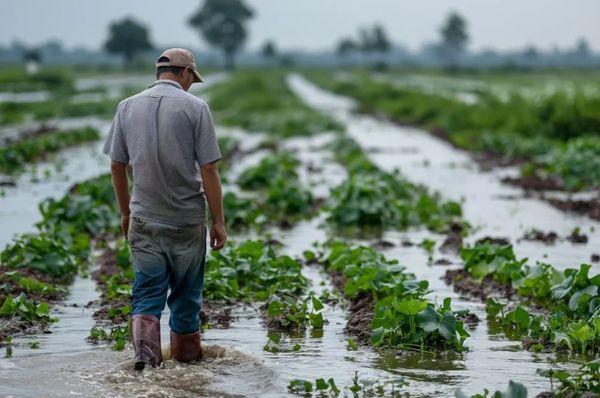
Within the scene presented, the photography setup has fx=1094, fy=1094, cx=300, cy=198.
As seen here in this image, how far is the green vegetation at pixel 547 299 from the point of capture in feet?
26.4

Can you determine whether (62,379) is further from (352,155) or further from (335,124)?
(335,124)

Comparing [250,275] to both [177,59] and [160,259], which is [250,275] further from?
[177,59]

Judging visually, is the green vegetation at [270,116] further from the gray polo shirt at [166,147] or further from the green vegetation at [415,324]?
the gray polo shirt at [166,147]

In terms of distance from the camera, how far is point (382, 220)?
15617mm

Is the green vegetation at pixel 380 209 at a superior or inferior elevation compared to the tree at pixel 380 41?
inferior

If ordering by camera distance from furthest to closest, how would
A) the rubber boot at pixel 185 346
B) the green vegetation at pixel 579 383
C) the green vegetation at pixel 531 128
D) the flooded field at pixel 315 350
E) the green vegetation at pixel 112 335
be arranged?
the green vegetation at pixel 531 128 < the green vegetation at pixel 112 335 < the rubber boot at pixel 185 346 < the flooded field at pixel 315 350 < the green vegetation at pixel 579 383

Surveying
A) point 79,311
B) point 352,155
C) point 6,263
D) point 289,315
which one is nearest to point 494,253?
point 289,315

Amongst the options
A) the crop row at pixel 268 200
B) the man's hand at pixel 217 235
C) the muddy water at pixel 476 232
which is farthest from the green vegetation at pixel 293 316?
the crop row at pixel 268 200

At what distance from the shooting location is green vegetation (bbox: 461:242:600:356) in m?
8.04

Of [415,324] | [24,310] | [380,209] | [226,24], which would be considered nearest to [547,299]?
[415,324]

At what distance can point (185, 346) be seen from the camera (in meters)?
7.56

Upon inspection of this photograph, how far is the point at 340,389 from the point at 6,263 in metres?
5.01

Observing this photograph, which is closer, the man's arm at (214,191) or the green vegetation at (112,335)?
the man's arm at (214,191)

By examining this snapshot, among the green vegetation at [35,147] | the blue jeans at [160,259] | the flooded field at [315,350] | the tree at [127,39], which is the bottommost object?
the flooded field at [315,350]
